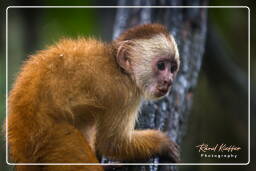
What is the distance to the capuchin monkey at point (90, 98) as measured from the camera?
3818mm

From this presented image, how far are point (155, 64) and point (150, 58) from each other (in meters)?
0.07

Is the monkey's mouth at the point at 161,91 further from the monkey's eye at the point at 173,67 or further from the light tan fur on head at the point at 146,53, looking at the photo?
the monkey's eye at the point at 173,67

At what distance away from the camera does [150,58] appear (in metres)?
4.43

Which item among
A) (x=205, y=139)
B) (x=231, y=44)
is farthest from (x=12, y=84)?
(x=231, y=44)

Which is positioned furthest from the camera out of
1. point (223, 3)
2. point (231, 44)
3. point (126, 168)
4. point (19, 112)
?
point (231, 44)

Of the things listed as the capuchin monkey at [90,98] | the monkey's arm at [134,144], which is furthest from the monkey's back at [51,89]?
the monkey's arm at [134,144]

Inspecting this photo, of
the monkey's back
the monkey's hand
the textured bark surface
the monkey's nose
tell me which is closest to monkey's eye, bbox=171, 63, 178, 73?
the monkey's nose

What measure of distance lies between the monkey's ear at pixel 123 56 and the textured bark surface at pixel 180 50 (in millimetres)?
485

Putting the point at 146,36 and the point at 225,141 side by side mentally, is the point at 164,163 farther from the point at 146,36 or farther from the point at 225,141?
the point at 146,36

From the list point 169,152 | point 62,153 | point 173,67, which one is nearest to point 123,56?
point 173,67

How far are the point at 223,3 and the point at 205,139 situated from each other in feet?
4.13

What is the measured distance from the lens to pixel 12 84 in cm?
432

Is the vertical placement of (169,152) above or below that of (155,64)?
below

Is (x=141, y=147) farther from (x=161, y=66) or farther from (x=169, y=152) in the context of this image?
(x=161, y=66)
